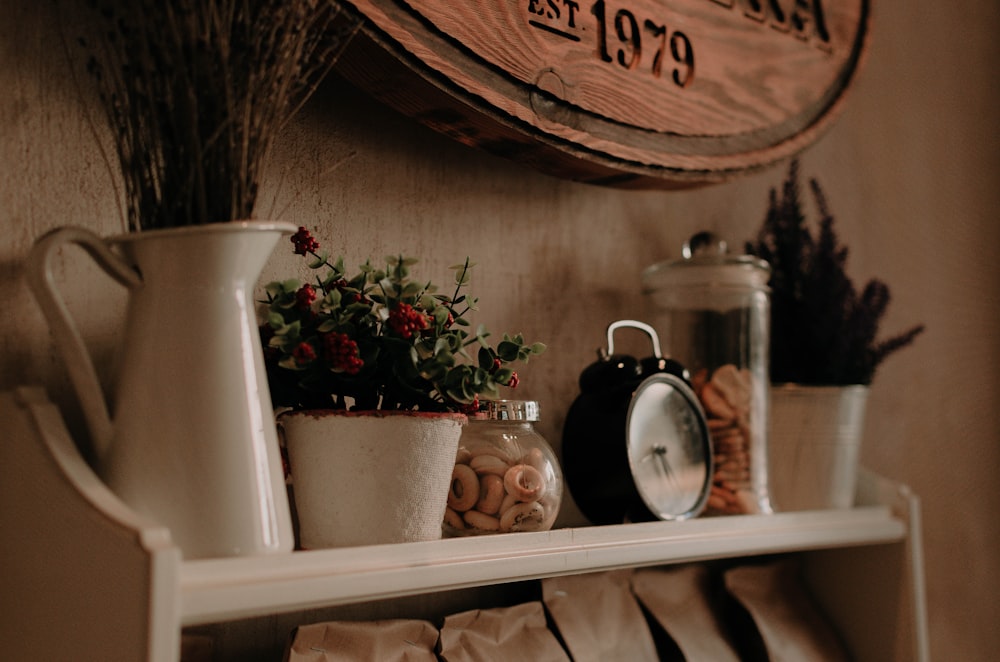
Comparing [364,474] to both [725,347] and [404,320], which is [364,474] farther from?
[725,347]

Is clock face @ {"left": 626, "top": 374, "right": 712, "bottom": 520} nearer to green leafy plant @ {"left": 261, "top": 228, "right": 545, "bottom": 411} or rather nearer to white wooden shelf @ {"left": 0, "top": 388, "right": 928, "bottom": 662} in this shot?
white wooden shelf @ {"left": 0, "top": 388, "right": 928, "bottom": 662}

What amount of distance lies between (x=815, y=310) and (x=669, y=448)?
323 mm

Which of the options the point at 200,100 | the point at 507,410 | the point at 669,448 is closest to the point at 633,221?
the point at 669,448

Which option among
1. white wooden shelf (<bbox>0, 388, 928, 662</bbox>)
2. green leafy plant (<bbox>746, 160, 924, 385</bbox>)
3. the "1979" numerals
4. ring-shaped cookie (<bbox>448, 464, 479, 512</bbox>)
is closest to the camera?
white wooden shelf (<bbox>0, 388, 928, 662</bbox>)

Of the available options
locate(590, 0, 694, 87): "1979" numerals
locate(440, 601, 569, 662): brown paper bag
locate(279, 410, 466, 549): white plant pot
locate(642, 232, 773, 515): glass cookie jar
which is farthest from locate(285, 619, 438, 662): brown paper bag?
locate(590, 0, 694, 87): "1979" numerals

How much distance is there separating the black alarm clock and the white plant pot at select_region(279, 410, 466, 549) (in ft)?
0.91

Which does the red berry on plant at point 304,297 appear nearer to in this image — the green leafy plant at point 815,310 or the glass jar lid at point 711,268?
the glass jar lid at point 711,268

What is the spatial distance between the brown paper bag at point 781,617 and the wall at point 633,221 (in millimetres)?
294

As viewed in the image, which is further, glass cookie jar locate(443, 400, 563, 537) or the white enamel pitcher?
glass cookie jar locate(443, 400, 563, 537)

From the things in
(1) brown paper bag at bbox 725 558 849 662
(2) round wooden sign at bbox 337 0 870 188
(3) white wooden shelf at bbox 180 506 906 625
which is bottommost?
(1) brown paper bag at bbox 725 558 849 662

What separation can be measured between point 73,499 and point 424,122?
0.50 metres

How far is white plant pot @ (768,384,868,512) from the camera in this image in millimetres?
1090

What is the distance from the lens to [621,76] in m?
1.03

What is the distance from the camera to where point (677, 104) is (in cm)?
109
